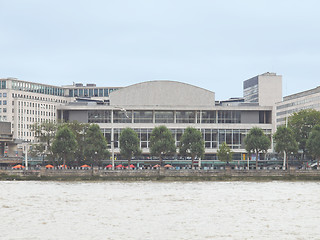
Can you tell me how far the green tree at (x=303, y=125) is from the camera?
18489 centimetres

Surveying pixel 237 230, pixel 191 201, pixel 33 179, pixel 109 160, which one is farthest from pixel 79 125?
pixel 237 230

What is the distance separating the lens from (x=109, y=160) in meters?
199

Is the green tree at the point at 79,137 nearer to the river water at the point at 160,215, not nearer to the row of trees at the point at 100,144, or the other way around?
the row of trees at the point at 100,144

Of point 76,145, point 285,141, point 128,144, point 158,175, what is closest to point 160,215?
point 158,175

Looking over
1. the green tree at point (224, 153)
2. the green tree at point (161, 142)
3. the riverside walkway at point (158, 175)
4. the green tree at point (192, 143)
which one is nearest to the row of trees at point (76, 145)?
the riverside walkway at point (158, 175)

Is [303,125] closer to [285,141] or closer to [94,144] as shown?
[285,141]

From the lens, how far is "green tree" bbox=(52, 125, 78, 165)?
159750 mm

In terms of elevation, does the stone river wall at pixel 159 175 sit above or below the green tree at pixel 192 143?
below

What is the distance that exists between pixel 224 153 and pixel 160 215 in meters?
116

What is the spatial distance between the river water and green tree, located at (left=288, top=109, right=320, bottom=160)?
86.6 meters

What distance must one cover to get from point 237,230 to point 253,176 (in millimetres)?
93461

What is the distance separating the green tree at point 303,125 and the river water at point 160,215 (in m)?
86.6

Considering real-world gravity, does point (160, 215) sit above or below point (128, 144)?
below

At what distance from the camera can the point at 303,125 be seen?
18850 centimetres
